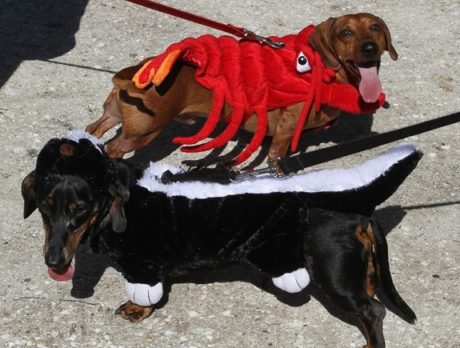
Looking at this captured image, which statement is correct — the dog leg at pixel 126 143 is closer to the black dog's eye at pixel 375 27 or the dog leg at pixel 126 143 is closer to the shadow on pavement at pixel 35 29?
the black dog's eye at pixel 375 27

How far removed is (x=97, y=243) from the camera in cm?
372

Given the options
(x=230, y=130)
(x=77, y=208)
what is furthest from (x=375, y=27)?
(x=77, y=208)

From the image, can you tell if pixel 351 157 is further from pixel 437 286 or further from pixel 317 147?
pixel 437 286

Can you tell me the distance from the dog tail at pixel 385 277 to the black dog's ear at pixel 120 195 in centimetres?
105

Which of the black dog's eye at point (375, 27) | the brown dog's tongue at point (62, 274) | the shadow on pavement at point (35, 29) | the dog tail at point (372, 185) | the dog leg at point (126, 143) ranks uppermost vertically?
the dog tail at point (372, 185)

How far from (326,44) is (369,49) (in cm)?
26

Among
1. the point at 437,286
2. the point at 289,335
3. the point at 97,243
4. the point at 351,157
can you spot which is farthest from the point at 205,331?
the point at 351,157

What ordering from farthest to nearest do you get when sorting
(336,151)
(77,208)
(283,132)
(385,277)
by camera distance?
(283,132)
(385,277)
(336,151)
(77,208)

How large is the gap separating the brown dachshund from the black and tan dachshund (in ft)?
3.24

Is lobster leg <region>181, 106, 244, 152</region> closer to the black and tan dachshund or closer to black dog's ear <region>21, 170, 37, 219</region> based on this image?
the black and tan dachshund

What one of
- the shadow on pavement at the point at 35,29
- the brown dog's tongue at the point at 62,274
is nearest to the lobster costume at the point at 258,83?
the brown dog's tongue at the point at 62,274

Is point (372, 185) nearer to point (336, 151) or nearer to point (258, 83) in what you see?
point (336, 151)

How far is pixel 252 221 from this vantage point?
11.7 ft

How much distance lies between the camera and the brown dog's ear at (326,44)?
4.71 meters
